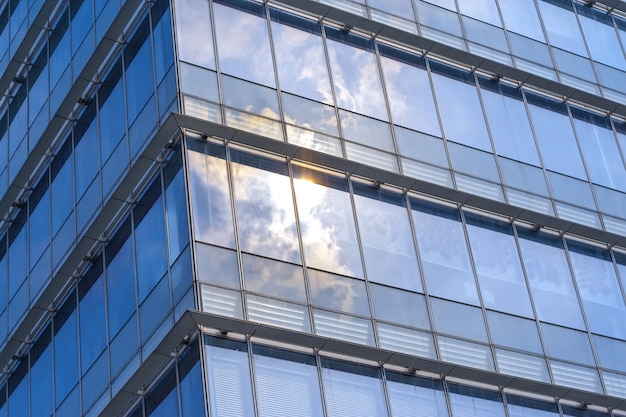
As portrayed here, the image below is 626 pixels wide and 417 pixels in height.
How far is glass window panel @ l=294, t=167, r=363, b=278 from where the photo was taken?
2869 centimetres

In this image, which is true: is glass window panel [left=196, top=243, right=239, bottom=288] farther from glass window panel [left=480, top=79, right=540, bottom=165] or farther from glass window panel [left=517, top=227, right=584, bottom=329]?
glass window panel [left=480, top=79, right=540, bottom=165]

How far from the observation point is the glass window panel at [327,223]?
1129 inches

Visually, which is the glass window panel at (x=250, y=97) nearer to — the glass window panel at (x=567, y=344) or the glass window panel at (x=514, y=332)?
the glass window panel at (x=514, y=332)

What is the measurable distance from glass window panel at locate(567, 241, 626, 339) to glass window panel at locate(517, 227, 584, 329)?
300mm

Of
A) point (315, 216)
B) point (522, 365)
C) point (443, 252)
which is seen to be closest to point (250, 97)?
point (315, 216)

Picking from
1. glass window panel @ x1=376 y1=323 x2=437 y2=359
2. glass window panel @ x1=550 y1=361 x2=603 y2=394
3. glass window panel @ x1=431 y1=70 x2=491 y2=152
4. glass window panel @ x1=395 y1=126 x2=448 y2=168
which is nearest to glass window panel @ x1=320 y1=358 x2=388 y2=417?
glass window panel @ x1=376 y1=323 x2=437 y2=359

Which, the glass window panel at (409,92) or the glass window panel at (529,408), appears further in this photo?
the glass window panel at (409,92)

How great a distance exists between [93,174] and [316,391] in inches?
328

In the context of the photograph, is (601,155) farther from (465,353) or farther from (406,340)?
(406,340)

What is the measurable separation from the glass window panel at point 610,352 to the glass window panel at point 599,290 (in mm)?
192

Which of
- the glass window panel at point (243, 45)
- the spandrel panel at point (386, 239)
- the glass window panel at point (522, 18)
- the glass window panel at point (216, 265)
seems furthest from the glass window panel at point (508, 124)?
the glass window panel at point (216, 265)

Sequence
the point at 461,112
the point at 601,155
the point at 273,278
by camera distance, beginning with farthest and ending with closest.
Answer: the point at 601,155 < the point at 461,112 < the point at 273,278

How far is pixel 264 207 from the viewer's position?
2870 cm

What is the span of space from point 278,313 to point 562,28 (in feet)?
45.8
